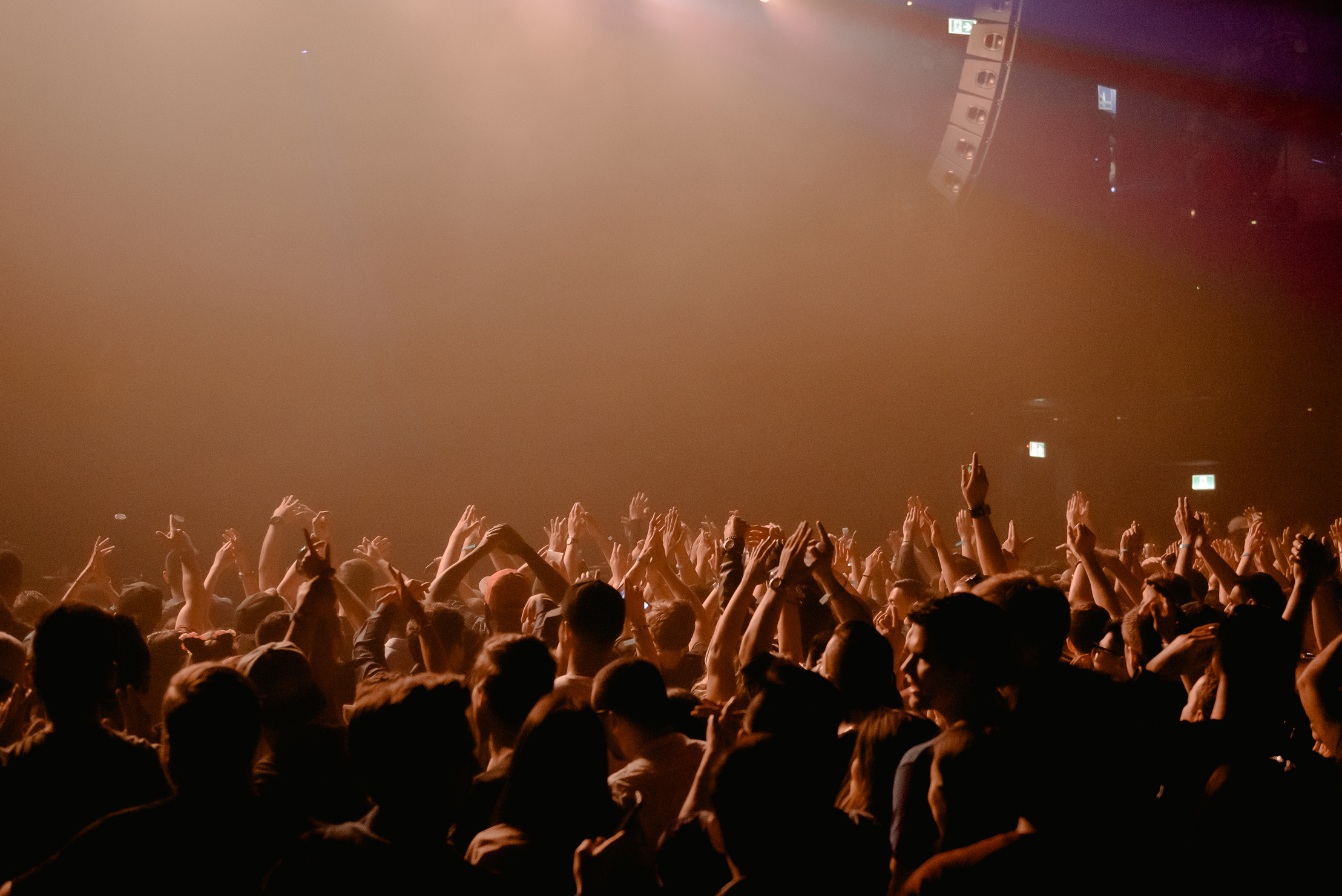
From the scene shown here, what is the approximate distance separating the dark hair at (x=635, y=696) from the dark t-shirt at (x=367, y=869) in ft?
2.44

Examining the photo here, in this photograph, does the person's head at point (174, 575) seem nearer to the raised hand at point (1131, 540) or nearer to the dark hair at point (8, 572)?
the dark hair at point (8, 572)

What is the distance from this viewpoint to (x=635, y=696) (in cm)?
201

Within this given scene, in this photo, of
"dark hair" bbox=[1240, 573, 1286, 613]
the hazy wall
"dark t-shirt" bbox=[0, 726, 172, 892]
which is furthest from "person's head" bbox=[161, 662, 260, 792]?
the hazy wall

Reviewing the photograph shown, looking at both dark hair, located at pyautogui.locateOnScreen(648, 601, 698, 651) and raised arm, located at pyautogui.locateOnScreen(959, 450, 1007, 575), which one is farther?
raised arm, located at pyautogui.locateOnScreen(959, 450, 1007, 575)

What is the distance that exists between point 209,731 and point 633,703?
897 mm

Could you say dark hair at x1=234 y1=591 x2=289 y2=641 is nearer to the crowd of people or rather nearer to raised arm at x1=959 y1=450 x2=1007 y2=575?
the crowd of people

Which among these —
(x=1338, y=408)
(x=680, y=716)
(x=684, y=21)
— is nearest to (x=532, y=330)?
(x=684, y=21)

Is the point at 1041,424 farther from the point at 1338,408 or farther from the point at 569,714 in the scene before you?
the point at 569,714

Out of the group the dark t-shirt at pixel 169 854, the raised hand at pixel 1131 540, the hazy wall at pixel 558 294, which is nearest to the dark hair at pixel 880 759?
the dark t-shirt at pixel 169 854

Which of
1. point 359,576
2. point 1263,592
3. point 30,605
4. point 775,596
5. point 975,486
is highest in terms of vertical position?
point 975,486

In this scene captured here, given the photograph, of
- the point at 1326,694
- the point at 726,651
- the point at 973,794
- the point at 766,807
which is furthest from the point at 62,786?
the point at 1326,694

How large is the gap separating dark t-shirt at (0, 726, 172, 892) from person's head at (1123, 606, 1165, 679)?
2883mm

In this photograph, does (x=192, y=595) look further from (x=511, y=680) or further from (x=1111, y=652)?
(x=1111, y=652)

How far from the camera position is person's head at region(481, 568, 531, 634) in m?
3.39
